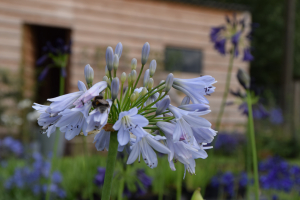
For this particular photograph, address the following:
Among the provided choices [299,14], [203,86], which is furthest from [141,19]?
[299,14]

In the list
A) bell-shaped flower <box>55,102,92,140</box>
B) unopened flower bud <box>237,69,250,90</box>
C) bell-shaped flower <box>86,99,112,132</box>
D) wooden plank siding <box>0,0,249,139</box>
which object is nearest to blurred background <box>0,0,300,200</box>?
wooden plank siding <box>0,0,249,139</box>

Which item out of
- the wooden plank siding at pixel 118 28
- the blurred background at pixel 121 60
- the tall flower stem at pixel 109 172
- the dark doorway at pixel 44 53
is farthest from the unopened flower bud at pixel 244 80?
the wooden plank siding at pixel 118 28

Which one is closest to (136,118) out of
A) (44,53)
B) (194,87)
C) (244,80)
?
(194,87)

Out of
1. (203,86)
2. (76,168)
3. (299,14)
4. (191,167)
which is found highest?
(299,14)

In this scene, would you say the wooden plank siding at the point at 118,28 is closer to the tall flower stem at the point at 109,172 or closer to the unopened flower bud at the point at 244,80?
the unopened flower bud at the point at 244,80

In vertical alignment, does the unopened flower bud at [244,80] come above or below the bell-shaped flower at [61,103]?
above

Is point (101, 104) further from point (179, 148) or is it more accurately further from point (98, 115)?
point (179, 148)

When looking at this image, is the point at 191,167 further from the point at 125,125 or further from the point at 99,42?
the point at 99,42

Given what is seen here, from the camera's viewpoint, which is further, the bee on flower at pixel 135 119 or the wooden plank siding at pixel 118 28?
the wooden plank siding at pixel 118 28
